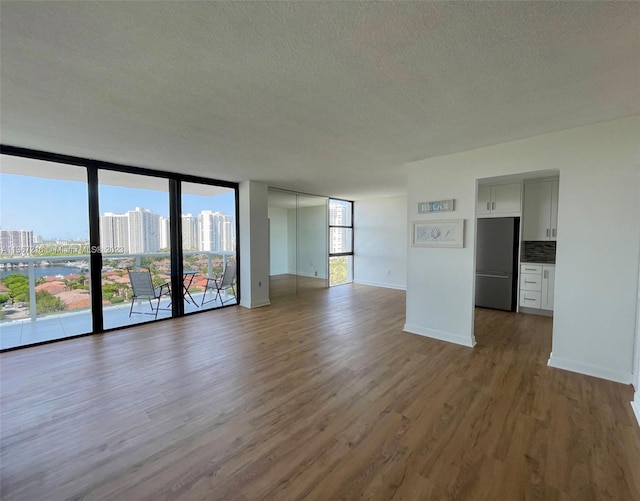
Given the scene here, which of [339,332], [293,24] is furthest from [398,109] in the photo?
[339,332]


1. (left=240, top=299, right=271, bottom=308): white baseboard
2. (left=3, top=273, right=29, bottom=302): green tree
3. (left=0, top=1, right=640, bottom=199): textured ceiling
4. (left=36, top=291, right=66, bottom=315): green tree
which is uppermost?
(left=0, top=1, right=640, bottom=199): textured ceiling

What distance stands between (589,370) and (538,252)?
2894 mm

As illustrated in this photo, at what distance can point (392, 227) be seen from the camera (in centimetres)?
744

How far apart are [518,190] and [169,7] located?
5.34m

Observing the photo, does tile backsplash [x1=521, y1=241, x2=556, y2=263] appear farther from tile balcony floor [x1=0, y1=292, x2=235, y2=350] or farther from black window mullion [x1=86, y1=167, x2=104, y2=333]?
black window mullion [x1=86, y1=167, x2=104, y2=333]

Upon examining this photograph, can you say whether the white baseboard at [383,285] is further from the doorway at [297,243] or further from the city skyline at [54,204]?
the city skyline at [54,204]

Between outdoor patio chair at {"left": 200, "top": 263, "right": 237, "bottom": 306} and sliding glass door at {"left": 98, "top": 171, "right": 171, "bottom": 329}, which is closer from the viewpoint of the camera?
sliding glass door at {"left": 98, "top": 171, "right": 171, "bottom": 329}

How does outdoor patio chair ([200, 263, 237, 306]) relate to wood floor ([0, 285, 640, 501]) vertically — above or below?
above

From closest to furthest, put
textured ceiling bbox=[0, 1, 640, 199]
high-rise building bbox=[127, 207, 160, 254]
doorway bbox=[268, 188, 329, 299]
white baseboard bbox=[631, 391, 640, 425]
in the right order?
textured ceiling bbox=[0, 1, 640, 199] < white baseboard bbox=[631, 391, 640, 425] < high-rise building bbox=[127, 207, 160, 254] < doorway bbox=[268, 188, 329, 299]

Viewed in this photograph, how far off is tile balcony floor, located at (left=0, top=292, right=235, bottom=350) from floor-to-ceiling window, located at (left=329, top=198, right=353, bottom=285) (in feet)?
14.6

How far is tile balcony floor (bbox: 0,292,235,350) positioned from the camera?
11.6ft

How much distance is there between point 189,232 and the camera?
16.0ft

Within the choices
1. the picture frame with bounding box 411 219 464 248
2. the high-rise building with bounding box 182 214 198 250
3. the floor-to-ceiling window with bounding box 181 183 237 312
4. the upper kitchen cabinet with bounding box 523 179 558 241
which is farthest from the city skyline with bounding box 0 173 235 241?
the upper kitchen cabinet with bounding box 523 179 558 241

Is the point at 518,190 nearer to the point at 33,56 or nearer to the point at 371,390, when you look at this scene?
the point at 371,390
